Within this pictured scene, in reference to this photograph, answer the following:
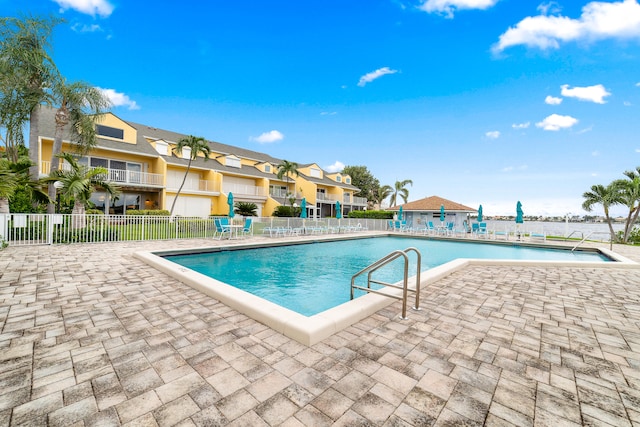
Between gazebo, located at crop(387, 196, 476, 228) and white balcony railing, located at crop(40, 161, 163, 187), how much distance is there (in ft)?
79.3

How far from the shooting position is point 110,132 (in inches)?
845

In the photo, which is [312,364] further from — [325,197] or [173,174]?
[325,197]

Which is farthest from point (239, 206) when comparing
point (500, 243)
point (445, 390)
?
point (445, 390)

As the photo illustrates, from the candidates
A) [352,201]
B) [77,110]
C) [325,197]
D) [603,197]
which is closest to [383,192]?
[352,201]

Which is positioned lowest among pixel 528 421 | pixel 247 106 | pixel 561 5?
pixel 528 421

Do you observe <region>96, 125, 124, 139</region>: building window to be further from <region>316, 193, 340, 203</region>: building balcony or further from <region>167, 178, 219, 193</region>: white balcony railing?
<region>316, 193, 340, 203</region>: building balcony

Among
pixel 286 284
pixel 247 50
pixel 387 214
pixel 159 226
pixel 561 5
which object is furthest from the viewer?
pixel 387 214

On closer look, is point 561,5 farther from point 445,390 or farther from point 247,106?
point 247,106

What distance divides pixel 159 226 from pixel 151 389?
39.8 feet

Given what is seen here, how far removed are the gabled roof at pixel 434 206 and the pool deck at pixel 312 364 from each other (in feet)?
85.3

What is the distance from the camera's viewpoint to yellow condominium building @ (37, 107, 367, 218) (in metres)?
20.2

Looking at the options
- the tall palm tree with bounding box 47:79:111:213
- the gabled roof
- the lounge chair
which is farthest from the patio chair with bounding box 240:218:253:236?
the gabled roof

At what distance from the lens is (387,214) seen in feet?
101

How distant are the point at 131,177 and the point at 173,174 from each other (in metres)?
3.89
